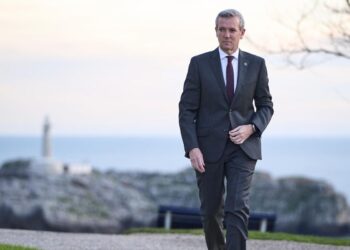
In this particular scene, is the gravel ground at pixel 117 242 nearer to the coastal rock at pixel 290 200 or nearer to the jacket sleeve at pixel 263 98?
the jacket sleeve at pixel 263 98

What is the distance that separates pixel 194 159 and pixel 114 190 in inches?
1282

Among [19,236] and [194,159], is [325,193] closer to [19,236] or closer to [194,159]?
[19,236]

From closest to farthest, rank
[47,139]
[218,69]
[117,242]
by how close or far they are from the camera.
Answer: [218,69] → [117,242] → [47,139]

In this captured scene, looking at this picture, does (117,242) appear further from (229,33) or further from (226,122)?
(229,33)

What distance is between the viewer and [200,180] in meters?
9.85

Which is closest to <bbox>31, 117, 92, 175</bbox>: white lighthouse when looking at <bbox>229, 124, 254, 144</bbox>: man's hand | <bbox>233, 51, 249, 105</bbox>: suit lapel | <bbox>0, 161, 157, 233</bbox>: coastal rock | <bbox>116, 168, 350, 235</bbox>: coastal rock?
<bbox>0, 161, 157, 233</bbox>: coastal rock

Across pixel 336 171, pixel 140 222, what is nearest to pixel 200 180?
pixel 140 222

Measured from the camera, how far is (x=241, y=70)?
9852mm

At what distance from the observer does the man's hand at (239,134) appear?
381 inches

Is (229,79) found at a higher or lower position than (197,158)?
higher

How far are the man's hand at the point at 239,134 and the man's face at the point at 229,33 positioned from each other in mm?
670

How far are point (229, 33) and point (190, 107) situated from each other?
71cm

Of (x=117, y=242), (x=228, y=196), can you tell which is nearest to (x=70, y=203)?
(x=117, y=242)

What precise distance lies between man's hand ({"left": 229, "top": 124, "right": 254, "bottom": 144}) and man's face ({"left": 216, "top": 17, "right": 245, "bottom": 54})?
670 millimetres
